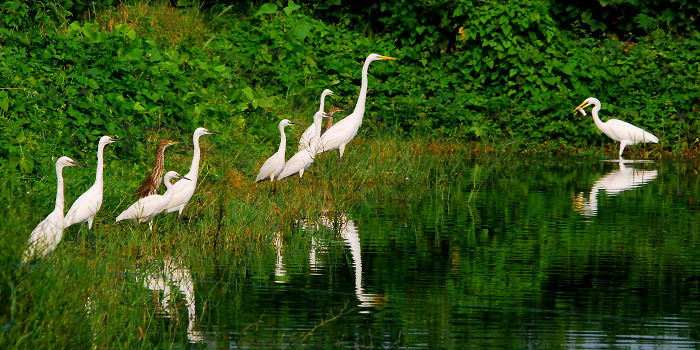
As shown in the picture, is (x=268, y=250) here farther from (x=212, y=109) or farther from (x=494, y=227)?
(x=212, y=109)

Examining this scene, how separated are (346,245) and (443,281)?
1.80 m

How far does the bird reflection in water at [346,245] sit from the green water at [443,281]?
0.07 feet

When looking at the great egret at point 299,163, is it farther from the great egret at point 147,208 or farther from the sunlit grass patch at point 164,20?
the sunlit grass patch at point 164,20

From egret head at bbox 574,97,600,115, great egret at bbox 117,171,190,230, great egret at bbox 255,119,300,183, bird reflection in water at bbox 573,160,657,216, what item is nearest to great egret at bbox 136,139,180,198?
great egret at bbox 117,171,190,230

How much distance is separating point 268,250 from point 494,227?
2.59m

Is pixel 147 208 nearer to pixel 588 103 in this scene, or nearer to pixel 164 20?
pixel 588 103

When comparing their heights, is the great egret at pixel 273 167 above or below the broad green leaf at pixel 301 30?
below

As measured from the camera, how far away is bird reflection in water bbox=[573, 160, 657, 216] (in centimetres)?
1327

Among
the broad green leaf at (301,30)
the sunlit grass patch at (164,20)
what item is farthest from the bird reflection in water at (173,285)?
the broad green leaf at (301,30)

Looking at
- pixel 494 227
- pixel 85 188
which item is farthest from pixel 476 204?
pixel 85 188

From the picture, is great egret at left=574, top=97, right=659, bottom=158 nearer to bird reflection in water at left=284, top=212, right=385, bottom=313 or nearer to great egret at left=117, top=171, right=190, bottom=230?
bird reflection in water at left=284, top=212, right=385, bottom=313

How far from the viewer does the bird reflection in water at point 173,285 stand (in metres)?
7.49

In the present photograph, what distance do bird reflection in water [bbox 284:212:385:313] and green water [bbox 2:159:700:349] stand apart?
2cm

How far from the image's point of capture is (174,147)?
541 inches
